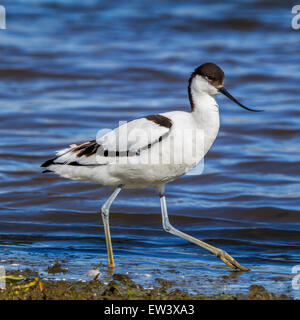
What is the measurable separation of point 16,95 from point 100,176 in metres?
8.19

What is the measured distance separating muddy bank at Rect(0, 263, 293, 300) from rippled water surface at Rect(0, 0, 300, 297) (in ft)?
0.76

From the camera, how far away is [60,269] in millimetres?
5668

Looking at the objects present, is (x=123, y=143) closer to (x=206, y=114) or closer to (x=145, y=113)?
(x=206, y=114)

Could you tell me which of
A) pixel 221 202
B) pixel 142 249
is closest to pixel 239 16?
pixel 221 202

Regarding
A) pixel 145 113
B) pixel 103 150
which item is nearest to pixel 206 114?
pixel 103 150

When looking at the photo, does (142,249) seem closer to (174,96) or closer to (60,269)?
(60,269)

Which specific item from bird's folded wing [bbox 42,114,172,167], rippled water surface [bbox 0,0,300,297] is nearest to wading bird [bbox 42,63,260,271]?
bird's folded wing [bbox 42,114,172,167]

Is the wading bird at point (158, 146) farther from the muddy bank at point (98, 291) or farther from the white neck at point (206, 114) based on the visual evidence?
the muddy bank at point (98, 291)

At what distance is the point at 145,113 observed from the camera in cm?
1214

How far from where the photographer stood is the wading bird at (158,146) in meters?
5.72

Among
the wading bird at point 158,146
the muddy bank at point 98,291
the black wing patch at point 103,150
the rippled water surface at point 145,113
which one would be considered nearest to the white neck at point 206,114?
the wading bird at point 158,146

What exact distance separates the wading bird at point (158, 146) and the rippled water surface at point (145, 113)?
708mm

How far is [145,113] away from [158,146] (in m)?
6.46

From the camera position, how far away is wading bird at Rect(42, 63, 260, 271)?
5.72 metres
